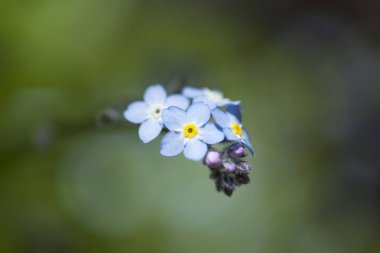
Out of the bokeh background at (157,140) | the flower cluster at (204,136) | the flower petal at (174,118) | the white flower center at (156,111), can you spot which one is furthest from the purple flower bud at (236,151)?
the bokeh background at (157,140)

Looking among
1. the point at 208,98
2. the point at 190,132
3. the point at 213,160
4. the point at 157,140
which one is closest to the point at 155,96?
the point at 208,98

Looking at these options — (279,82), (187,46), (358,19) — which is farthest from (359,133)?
(187,46)

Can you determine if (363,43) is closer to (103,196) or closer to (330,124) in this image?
(330,124)

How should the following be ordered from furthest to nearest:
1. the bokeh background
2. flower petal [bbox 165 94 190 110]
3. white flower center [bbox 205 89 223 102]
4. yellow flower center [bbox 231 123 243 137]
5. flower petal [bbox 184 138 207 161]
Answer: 1. the bokeh background
2. white flower center [bbox 205 89 223 102]
3. flower petal [bbox 165 94 190 110]
4. yellow flower center [bbox 231 123 243 137]
5. flower petal [bbox 184 138 207 161]

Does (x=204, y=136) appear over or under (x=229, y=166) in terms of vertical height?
over

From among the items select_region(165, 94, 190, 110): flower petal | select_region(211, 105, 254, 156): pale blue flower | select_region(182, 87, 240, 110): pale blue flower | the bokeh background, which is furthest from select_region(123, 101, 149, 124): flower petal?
the bokeh background

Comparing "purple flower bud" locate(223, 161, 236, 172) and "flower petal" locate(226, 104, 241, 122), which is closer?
A: "purple flower bud" locate(223, 161, 236, 172)

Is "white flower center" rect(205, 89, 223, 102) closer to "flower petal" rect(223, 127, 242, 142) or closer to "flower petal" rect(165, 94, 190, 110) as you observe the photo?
"flower petal" rect(165, 94, 190, 110)

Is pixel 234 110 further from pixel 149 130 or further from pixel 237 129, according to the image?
pixel 149 130
